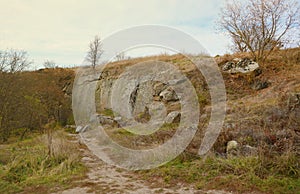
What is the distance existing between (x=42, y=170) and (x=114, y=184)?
7.12 feet

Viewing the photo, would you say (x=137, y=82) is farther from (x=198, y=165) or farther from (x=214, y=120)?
(x=198, y=165)

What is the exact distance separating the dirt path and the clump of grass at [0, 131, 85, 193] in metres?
0.40

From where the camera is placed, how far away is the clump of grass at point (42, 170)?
18.5 feet

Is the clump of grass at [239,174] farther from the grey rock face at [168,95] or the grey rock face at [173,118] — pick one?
the grey rock face at [168,95]

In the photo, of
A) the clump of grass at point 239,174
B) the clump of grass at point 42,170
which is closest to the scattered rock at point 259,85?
the clump of grass at point 239,174

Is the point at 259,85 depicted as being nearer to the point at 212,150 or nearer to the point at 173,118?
the point at 173,118

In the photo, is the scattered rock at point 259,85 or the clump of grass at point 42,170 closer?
the clump of grass at point 42,170

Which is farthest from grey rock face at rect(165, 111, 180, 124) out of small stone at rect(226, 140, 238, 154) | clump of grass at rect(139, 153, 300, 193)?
clump of grass at rect(139, 153, 300, 193)

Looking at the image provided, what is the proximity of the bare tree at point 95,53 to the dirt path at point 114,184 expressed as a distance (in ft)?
59.6

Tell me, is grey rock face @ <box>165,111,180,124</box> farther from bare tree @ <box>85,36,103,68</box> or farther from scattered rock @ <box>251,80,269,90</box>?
bare tree @ <box>85,36,103,68</box>

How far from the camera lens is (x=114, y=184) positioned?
18.0ft

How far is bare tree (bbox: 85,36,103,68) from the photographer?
2400 cm

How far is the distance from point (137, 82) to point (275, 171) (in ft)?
43.3

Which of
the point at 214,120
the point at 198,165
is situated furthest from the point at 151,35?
the point at 198,165
